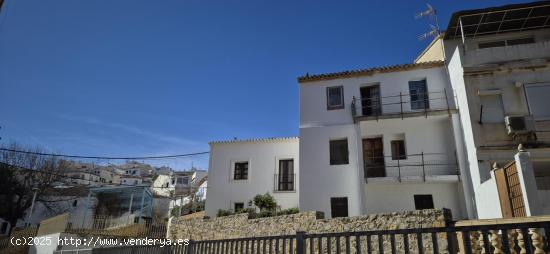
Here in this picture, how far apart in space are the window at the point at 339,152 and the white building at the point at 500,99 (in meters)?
4.69

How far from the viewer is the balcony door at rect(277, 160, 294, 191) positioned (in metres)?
18.7

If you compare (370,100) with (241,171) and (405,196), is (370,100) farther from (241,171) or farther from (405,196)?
(241,171)

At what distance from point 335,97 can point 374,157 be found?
345cm

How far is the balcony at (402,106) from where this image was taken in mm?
15270

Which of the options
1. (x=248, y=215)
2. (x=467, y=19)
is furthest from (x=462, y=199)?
(x=248, y=215)

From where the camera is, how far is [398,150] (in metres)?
16.2

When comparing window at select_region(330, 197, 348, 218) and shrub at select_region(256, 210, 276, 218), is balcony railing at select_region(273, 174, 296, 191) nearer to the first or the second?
shrub at select_region(256, 210, 276, 218)

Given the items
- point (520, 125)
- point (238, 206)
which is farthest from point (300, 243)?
point (238, 206)

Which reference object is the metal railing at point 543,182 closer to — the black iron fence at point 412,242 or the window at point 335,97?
the black iron fence at point 412,242

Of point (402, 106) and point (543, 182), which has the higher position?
point (402, 106)

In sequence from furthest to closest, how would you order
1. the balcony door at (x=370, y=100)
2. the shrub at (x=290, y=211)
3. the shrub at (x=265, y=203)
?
the shrub at (x=265, y=203)
the balcony door at (x=370, y=100)
the shrub at (x=290, y=211)

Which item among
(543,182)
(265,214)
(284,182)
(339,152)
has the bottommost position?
(265,214)

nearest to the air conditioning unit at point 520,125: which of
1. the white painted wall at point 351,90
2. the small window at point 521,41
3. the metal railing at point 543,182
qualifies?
the metal railing at point 543,182

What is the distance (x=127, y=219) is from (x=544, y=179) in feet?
77.7
